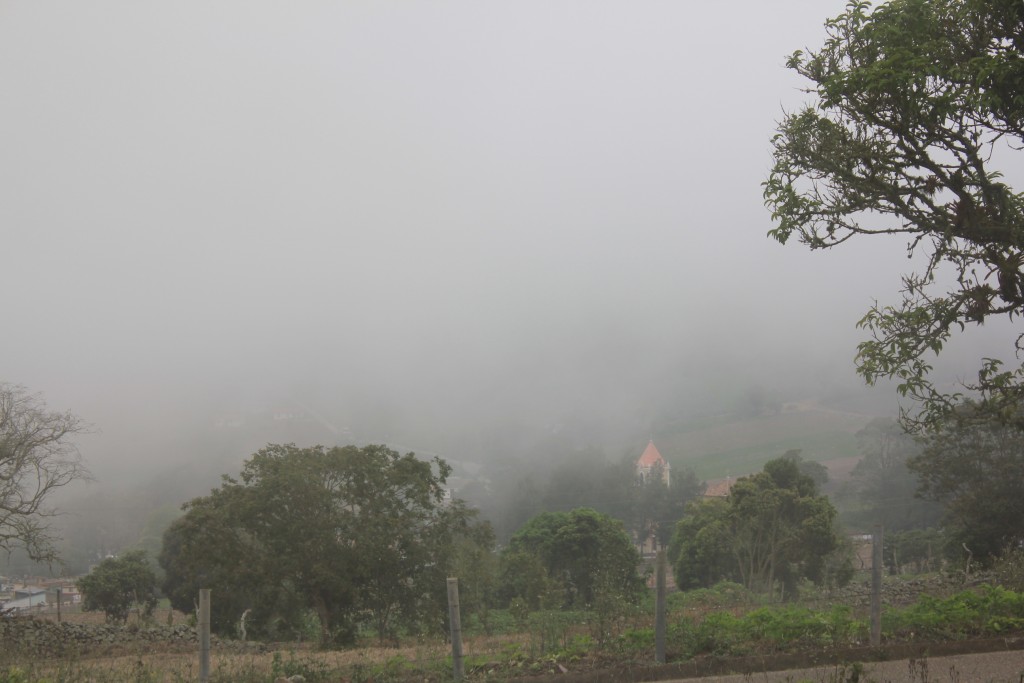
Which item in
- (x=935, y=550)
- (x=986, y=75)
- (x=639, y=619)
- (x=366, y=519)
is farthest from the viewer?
(x=935, y=550)

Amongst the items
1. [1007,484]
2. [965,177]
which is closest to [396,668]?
[965,177]

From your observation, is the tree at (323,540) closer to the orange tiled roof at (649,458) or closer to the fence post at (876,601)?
the fence post at (876,601)

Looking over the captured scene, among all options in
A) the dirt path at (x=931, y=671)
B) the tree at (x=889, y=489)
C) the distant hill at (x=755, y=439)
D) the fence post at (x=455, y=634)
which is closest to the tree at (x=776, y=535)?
the tree at (x=889, y=489)

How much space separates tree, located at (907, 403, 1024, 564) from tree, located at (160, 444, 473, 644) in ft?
50.4

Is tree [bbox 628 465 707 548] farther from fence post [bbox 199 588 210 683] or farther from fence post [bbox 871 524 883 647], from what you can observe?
fence post [bbox 199 588 210 683]

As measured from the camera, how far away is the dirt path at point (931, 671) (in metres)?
6.97

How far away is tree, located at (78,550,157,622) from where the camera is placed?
102 ft

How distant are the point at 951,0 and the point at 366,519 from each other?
14.1 metres

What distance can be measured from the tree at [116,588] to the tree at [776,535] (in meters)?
21.1

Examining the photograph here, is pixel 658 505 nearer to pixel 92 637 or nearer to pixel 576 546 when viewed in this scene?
pixel 576 546

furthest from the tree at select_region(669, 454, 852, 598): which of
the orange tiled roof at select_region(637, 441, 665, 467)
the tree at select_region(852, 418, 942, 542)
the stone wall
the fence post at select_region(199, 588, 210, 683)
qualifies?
the orange tiled roof at select_region(637, 441, 665, 467)

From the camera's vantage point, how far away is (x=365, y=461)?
18234 millimetres

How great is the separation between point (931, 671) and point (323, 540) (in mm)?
12446

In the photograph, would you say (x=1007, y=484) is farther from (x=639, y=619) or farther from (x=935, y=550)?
(x=639, y=619)
